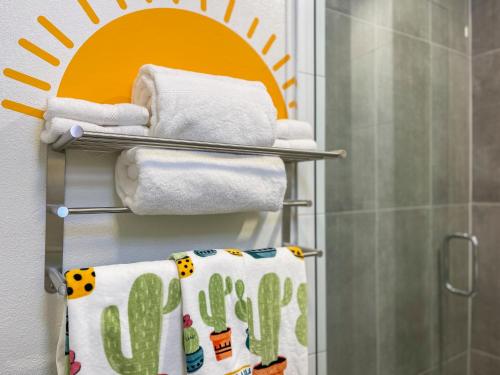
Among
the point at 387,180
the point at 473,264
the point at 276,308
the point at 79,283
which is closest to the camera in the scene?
the point at 79,283

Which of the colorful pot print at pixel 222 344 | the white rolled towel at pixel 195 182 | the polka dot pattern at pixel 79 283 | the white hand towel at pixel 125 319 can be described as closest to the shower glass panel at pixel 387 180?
the white rolled towel at pixel 195 182

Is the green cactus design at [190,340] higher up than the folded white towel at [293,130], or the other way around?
the folded white towel at [293,130]

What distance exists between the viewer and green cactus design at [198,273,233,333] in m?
A: 0.78

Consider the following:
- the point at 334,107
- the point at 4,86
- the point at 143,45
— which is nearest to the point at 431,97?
the point at 334,107

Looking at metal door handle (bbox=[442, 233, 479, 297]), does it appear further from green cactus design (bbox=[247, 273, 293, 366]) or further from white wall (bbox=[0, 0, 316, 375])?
white wall (bbox=[0, 0, 316, 375])

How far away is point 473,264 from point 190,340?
0.93m

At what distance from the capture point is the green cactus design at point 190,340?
2.46 feet

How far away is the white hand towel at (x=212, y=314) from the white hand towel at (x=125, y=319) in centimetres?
3

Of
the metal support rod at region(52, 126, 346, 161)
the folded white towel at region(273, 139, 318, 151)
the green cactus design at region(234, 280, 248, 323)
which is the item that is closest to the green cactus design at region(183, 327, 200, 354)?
the green cactus design at region(234, 280, 248, 323)

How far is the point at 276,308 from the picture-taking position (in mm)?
891

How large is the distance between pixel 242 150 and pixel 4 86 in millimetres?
446

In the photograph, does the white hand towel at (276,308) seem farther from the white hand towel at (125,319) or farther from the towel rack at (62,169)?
the towel rack at (62,169)

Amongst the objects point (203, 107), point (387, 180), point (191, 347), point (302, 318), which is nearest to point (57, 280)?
point (191, 347)

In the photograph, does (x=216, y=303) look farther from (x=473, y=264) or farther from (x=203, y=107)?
(x=473, y=264)
